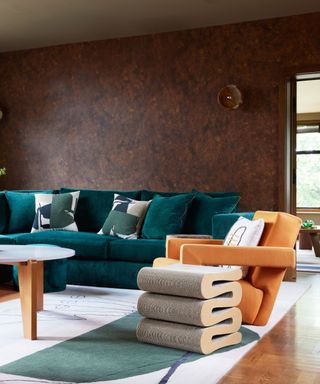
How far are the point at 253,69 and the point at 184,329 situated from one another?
3.65 meters

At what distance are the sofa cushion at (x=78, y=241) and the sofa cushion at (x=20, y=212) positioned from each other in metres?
0.53

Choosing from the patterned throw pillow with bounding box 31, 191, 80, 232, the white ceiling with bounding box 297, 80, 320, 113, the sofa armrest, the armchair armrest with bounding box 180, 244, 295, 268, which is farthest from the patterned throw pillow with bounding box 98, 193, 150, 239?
the white ceiling with bounding box 297, 80, 320, 113

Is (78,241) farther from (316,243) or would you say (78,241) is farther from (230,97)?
(316,243)

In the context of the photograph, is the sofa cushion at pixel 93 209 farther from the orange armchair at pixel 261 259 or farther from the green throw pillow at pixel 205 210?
the orange armchair at pixel 261 259

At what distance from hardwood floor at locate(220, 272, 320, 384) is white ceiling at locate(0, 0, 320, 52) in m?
3.04

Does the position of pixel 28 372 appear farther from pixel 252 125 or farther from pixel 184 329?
pixel 252 125

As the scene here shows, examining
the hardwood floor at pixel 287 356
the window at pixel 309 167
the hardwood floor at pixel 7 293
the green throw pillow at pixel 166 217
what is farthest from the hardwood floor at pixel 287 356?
the window at pixel 309 167

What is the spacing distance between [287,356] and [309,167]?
8972 mm

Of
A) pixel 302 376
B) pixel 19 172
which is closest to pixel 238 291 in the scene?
pixel 302 376

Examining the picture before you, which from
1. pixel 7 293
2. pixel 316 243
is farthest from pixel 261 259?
pixel 316 243

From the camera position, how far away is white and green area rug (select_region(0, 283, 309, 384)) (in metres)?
2.58

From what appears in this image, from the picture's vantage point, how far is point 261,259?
11.3 feet

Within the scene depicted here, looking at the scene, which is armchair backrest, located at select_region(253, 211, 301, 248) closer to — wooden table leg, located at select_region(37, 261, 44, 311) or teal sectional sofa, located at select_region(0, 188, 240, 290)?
teal sectional sofa, located at select_region(0, 188, 240, 290)

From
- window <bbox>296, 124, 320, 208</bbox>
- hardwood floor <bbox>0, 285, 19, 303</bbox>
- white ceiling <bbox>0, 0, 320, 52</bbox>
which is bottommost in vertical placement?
hardwood floor <bbox>0, 285, 19, 303</bbox>
